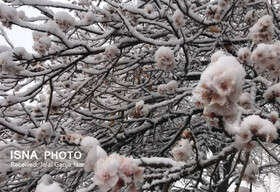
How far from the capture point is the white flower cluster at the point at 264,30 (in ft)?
6.60

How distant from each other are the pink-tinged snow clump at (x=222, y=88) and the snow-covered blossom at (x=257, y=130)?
3.0 inches

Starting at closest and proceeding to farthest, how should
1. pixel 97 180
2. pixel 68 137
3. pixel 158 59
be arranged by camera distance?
pixel 97 180, pixel 68 137, pixel 158 59

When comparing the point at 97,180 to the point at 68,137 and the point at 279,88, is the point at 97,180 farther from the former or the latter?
the point at 279,88

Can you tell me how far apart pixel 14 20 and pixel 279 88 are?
5.91 feet

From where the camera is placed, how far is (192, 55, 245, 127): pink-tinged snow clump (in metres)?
1.08

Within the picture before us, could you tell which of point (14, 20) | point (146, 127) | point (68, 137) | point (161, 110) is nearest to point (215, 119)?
point (68, 137)

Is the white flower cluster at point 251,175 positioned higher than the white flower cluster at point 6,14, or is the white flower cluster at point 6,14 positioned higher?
the white flower cluster at point 6,14

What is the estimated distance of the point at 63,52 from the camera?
2648 millimetres

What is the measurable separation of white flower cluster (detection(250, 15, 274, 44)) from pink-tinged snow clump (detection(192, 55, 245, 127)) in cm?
103

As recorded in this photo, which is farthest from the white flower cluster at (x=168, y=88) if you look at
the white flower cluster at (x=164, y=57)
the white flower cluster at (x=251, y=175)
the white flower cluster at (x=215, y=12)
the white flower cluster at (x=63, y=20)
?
the white flower cluster at (x=251, y=175)

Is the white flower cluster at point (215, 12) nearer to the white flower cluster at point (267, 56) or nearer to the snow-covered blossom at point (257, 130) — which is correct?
the white flower cluster at point (267, 56)

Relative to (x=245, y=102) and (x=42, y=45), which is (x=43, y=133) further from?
(x=245, y=102)

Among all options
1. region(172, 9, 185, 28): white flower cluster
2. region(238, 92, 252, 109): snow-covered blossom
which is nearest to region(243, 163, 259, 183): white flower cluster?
region(238, 92, 252, 109): snow-covered blossom

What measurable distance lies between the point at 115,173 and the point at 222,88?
19.0 inches
